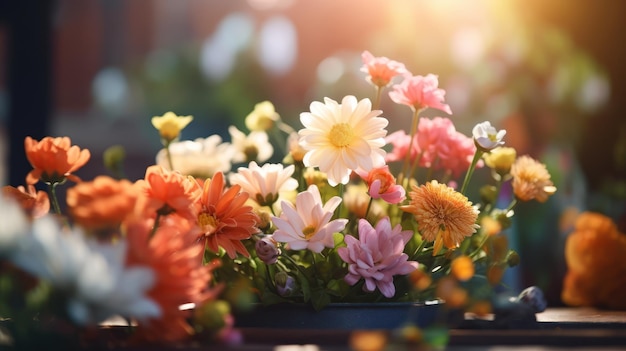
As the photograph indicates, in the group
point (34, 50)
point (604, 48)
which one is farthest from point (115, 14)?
point (604, 48)

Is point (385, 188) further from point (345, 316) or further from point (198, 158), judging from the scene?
point (198, 158)

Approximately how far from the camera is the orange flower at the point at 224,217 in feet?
2.84

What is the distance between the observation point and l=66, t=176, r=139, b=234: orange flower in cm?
64

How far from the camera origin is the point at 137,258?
2.15 feet

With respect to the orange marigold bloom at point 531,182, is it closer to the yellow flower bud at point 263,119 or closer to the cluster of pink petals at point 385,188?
the cluster of pink petals at point 385,188

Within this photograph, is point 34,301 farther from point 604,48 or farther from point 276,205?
point 604,48

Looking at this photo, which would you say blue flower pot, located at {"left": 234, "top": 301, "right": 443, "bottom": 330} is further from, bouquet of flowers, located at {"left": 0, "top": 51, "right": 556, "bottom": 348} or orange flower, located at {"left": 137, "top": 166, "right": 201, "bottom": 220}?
orange flower, located at {"left": 137, "top": 166, "right": 201, "bottom": 220}

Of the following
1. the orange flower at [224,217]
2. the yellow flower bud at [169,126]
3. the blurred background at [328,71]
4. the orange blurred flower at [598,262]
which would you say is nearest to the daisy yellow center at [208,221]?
the orange flower at [224,217]

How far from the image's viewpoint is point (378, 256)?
88 centimetres

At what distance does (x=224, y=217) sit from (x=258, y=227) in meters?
0.08

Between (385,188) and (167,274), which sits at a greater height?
(385,188)

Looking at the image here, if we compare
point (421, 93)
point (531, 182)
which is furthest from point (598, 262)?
point (421, 93)

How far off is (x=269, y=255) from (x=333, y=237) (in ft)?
0.27

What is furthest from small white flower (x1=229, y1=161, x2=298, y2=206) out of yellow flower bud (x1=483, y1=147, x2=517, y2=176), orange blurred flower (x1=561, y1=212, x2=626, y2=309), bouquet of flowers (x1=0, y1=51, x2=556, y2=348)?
orange blurred flower (x1=561, y1=212, x2=626, y2=309)
